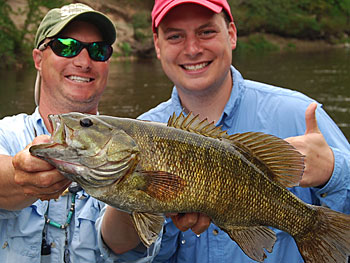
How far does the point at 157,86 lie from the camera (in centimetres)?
1906

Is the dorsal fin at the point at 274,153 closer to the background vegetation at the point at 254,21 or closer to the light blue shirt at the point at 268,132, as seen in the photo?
the light blue shirt at the point at 268,132

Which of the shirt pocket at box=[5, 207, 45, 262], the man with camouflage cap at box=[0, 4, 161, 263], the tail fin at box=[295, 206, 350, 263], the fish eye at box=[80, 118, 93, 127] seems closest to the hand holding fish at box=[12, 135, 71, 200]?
the man with camouflage cap at box=[0, 4, 161, 263]

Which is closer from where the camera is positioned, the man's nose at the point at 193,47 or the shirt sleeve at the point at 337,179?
the shirt sleeve at the point at 337,179

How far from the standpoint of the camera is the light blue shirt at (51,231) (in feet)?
10.1

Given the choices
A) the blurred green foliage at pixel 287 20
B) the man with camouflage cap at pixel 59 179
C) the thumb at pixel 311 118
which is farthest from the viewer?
the blurred green foliage at pixel 287 20

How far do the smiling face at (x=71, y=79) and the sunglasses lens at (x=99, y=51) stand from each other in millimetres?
42

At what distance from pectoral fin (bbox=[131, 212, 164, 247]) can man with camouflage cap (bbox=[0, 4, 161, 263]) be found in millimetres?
437

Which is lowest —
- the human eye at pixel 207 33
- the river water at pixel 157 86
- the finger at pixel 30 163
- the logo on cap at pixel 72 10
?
the river water at pixel 157 86

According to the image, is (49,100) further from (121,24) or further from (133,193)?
(121,24)

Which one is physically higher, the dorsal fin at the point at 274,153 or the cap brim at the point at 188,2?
the cap brim at the point at 188,2

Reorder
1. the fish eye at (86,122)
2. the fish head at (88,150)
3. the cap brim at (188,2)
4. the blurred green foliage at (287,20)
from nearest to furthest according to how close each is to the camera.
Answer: the fish head at (88,150)
the fish eye at (86,122)
the cap brim at (188,2)
the blurred green foliage at (287,20)

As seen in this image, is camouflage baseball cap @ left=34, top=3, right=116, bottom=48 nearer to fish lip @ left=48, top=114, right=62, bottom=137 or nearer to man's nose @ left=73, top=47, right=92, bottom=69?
man's nose @ left=73, top=47, right=92, bottom=69

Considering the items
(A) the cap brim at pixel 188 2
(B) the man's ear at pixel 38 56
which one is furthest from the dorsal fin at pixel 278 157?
(B) the man's ear at pixel 38 56

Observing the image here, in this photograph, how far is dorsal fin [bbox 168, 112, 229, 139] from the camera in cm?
242
